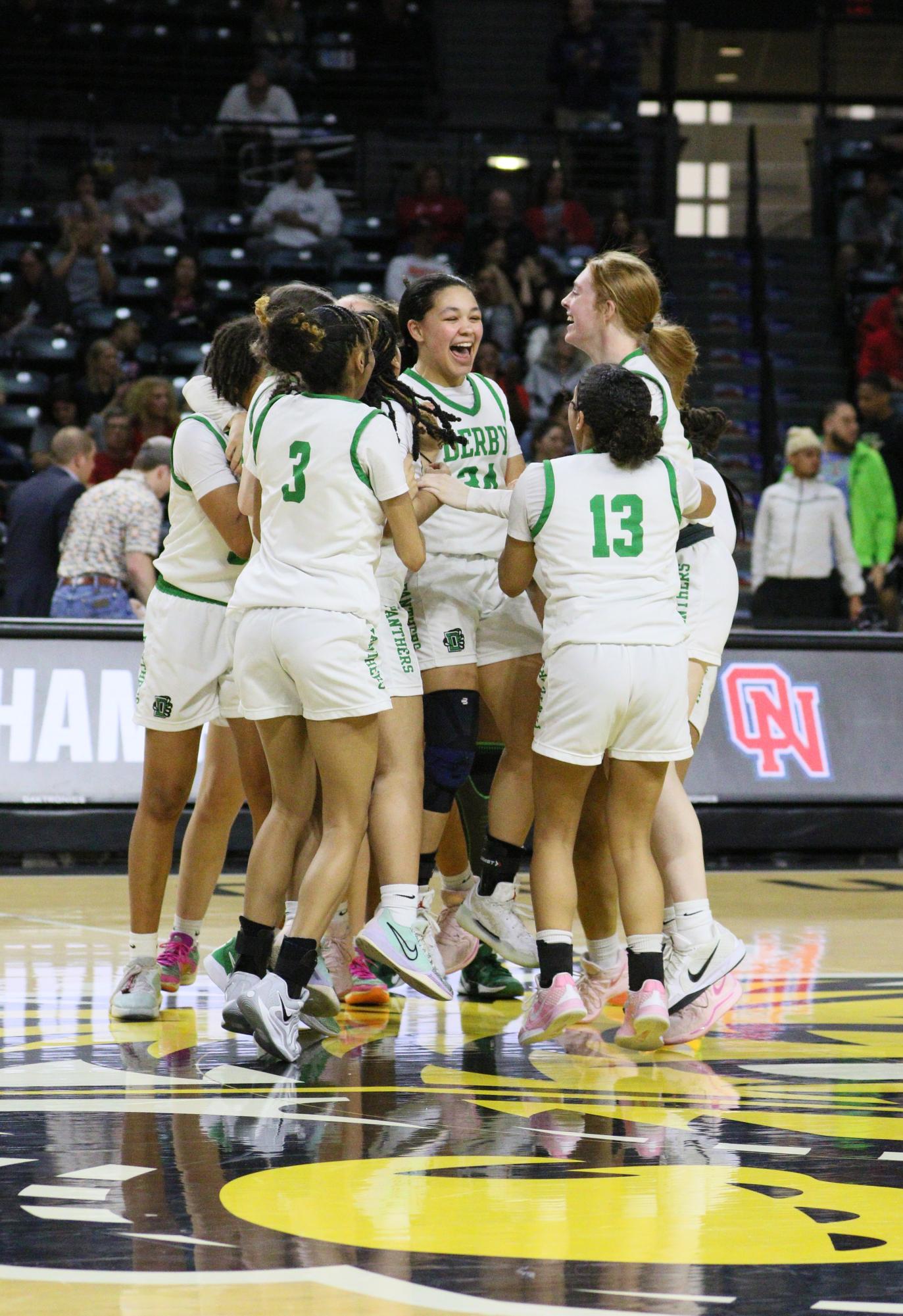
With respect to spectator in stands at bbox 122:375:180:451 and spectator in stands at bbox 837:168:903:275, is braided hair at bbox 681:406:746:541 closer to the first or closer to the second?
spectator in stands at bbox 122:375:180:451

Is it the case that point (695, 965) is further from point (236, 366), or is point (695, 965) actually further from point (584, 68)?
point (584, 68)

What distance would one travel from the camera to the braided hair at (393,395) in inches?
181

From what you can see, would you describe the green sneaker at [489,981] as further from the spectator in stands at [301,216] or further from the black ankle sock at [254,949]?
the spectator in stands at [301,216]

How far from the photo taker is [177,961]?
4.99 meters

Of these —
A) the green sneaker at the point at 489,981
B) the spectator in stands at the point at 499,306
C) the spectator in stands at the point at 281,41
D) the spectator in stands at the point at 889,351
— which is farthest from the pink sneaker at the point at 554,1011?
the spectator in stands at the point at 281,41

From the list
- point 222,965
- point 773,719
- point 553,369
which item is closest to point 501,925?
point 222,965

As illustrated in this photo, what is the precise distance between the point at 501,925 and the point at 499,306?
9310 millimetres

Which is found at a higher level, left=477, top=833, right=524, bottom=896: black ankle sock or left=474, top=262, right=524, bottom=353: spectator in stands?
left=474, top=262, right=524, bottom=353: spectator in stands

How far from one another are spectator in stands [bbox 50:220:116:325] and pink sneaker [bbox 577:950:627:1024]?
33.1 ft

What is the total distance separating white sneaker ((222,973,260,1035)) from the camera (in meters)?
4.11

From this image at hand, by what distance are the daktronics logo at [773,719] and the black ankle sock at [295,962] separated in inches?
181

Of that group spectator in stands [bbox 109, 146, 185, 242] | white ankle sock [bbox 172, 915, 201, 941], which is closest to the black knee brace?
white ankle sock [bbox 172, 915, 201, 941]

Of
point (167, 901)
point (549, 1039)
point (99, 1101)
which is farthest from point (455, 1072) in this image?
point (167, 901)

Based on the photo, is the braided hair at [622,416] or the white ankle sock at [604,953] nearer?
the braided hair at [622,416]
